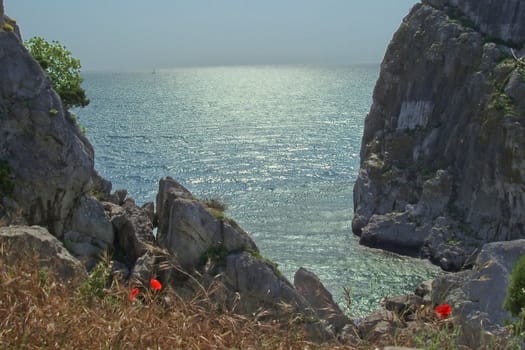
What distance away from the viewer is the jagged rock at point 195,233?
2939cm

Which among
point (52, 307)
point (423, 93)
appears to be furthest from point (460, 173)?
point (52, 307)

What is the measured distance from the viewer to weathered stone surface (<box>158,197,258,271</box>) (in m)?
29.4

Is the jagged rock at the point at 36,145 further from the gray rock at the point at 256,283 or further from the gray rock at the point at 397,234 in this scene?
the gray rock at the point at 397,234

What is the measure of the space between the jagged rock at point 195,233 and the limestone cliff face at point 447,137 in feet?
143

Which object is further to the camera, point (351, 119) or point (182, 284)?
point (351, 119)

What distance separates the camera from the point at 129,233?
3031 cm

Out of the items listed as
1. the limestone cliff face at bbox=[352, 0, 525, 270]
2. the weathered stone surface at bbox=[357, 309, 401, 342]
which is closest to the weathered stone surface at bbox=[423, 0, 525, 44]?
the limestone cliff face at bbox=[352, 0, 525, 270]

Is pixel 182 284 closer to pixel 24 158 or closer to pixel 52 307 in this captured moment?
pixel 24 158

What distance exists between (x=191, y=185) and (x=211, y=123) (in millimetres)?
69442

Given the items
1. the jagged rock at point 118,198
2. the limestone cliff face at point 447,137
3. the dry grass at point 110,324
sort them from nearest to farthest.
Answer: the dry grass at point 110,324, the jagged rock at point 118,198, the limestone cliff face at point 447,137

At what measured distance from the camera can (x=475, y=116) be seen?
261 ft

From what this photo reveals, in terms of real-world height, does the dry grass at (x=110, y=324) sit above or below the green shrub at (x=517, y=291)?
above

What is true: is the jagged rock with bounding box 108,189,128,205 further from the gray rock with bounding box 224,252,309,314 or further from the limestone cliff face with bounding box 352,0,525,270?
the limestone cliff face with bounding box 352,0,525,270

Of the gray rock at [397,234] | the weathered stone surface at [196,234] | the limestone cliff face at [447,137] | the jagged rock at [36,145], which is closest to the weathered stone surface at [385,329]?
the weathered stone surface at [196,234]
